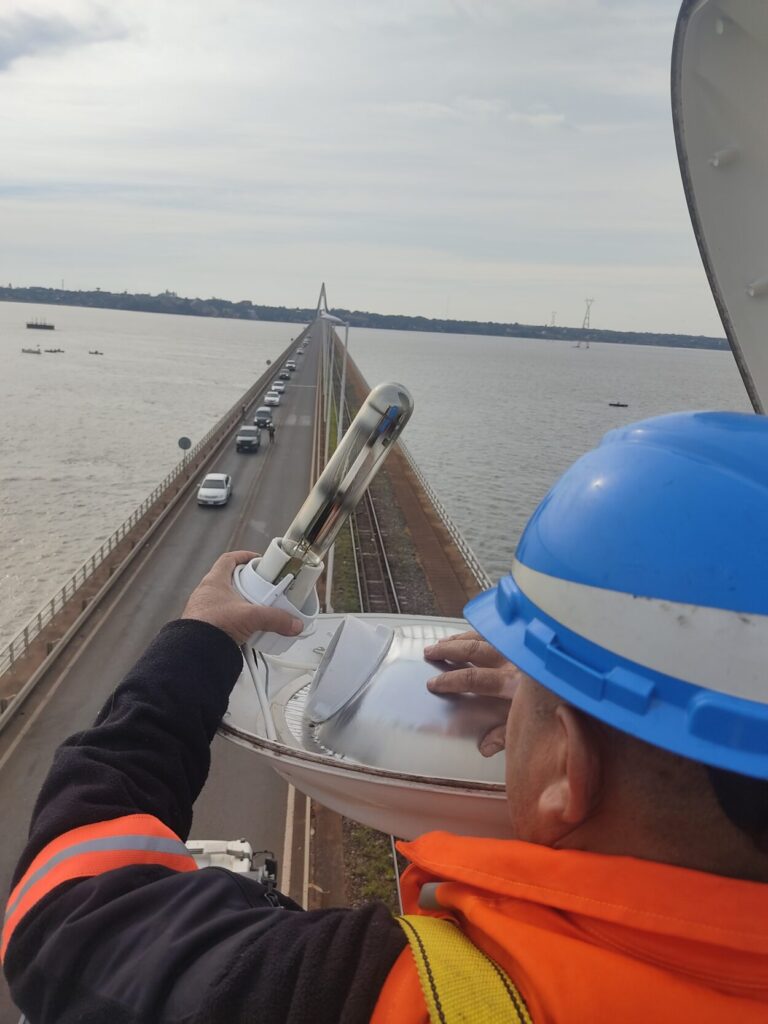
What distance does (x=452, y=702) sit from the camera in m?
2.13

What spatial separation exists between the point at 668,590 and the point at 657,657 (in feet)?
0.35

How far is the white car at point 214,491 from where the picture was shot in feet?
82.6

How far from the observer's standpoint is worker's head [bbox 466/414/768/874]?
1.03 meters

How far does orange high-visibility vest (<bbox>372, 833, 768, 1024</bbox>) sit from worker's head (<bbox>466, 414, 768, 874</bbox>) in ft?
0.27

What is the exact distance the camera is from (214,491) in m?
25.3

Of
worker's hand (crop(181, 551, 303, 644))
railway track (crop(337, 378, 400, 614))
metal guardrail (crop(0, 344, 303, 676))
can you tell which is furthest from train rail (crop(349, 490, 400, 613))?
worker's hand (crop(181, 551, 303, 644))

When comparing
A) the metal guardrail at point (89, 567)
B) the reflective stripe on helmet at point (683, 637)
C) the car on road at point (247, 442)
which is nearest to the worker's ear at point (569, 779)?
the reflective stripe on helmet at point (683, 637)

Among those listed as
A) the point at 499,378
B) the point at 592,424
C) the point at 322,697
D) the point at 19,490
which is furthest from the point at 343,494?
the point at 499,378

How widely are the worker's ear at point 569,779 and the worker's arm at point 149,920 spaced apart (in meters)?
0.29

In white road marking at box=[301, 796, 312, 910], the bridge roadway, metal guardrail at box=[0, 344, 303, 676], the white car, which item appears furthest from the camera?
the white car

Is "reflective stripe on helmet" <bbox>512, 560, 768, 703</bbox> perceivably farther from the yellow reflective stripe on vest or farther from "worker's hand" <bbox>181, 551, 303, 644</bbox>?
"worker's hand" <bbox>181, 551, 303, 644</bbox>

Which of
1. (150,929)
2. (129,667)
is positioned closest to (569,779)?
(150,929)

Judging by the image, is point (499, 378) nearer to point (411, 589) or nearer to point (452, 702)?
point (411, 589)

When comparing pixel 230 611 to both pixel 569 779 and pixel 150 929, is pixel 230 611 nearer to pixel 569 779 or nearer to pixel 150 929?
pixel 150 929
